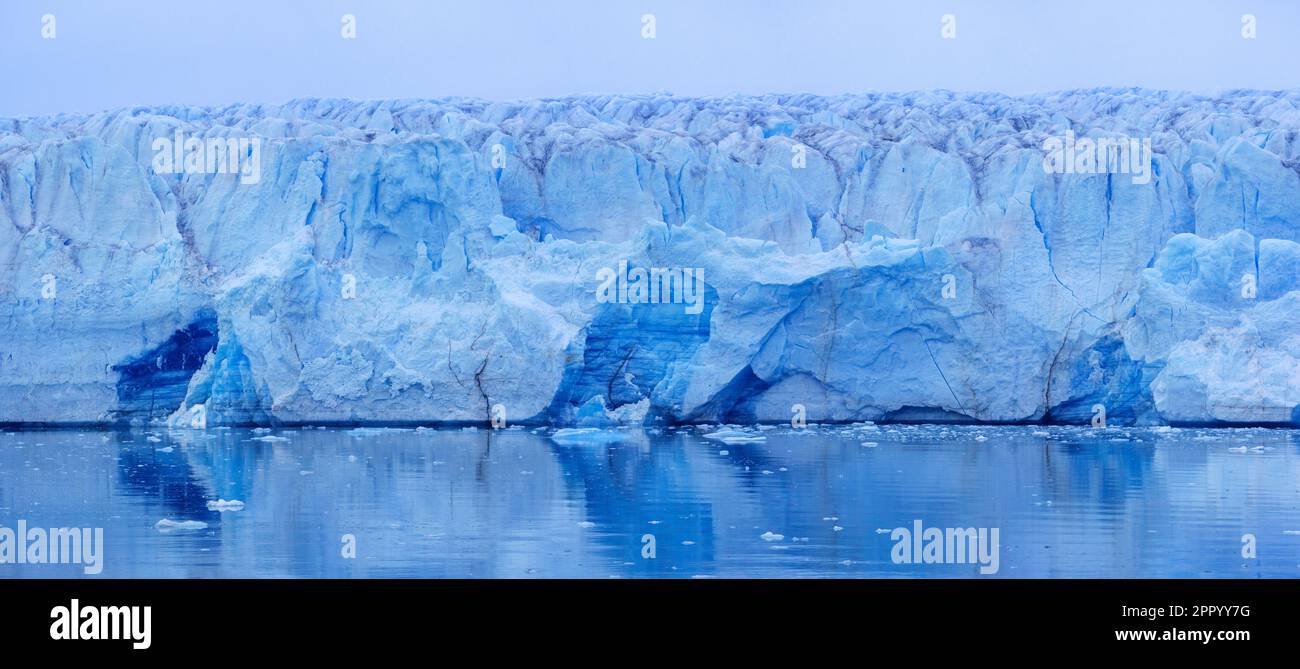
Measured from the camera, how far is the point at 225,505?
7.54 meters

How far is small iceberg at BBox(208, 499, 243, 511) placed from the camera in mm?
7480

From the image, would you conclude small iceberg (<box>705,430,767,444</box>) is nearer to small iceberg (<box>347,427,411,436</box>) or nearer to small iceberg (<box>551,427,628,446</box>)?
small iceberg (<box>551,427,628,446</box>)

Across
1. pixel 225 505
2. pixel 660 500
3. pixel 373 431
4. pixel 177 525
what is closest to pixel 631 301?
pixel 373 431

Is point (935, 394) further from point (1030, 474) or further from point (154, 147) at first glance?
point (154, 147)

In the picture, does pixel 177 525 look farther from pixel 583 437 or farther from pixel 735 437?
pixel 735 437

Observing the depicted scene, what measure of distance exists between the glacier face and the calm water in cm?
43

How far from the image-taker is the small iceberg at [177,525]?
6738mm

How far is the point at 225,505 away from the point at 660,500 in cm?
244

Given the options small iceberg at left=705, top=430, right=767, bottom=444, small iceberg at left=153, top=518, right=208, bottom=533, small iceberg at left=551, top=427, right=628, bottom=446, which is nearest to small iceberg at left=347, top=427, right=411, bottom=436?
small iceberg at left=551, top=427, right=628, bottom=446

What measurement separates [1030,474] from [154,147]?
804cm

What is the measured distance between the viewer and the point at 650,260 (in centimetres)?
1188

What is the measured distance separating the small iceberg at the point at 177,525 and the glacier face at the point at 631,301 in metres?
4.76

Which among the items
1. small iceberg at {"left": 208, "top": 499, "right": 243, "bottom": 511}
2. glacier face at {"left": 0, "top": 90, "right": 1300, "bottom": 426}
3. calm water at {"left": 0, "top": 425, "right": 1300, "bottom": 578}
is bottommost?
calm water at {"left": 0, "top": 425, "right": 1300, "bottom": 578}

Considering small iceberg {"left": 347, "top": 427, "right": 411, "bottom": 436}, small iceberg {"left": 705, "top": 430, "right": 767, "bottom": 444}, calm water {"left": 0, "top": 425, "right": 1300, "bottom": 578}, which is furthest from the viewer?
small iceberg {"left": 347, "top": 427, "right": 411, "bottom": 436}
